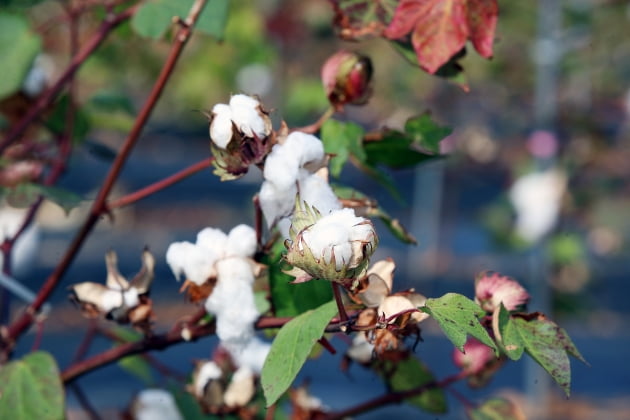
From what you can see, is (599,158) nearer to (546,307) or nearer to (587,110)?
(587,110)

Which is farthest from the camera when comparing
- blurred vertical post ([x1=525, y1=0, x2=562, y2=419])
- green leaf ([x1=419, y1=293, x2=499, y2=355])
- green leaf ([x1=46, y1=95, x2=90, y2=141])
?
blurred vertical post ([x1=525, y1=0, x2=562, y2=419])

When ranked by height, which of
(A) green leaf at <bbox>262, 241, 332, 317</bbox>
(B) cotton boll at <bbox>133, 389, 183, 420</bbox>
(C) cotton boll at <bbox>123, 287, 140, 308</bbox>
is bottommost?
(B) cotton boll at <bbox>133, 389, 183, 420</bbox>

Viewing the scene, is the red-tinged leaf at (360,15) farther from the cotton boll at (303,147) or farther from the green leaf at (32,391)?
the green leaf at (32,391)

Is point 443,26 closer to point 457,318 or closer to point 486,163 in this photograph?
point 457,318

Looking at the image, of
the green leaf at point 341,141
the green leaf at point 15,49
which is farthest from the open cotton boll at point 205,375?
the green leaf at point 15,49

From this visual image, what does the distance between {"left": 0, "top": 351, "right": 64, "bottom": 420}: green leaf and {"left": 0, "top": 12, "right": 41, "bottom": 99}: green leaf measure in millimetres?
248

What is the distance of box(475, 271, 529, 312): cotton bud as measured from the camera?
451 mm

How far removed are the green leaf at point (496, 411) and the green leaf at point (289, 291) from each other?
176mm

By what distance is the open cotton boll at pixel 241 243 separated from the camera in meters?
0.48

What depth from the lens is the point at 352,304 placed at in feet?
1.52

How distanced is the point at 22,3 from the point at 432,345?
2.75 meters

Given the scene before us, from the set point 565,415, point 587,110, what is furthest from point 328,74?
point 565,415

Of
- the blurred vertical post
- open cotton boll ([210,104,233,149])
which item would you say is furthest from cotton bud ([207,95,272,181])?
the blurred vertical post

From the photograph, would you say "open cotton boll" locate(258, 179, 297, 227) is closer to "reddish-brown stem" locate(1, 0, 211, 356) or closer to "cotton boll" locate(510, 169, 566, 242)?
"reddish-brown stem" locate(1, 0, 211, 356)
